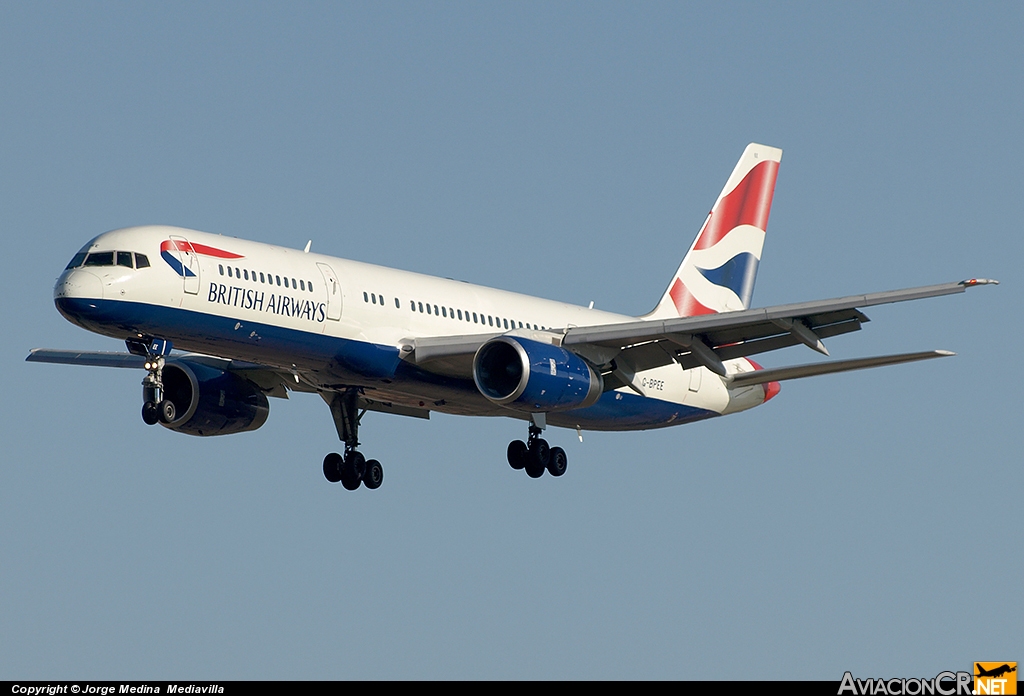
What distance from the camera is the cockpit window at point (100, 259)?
113 ft

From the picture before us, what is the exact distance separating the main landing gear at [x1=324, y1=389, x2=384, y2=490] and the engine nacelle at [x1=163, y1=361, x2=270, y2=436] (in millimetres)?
2137

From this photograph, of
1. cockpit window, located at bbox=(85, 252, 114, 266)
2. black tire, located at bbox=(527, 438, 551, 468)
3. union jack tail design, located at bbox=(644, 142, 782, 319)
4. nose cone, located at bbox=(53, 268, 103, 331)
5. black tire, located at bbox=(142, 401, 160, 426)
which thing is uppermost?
union jack tail design, located at bbox=(644, 142, 782, 319)

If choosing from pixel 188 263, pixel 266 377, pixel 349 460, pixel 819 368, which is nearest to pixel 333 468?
pixel 349 460

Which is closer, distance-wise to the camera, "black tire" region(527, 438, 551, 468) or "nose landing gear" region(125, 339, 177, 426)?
"nose landing gear" region(125, 339, 177, 426)

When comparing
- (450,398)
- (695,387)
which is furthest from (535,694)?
(695,387)

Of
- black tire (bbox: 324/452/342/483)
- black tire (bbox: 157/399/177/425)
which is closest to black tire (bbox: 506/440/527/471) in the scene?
black tire (bbox: 324/452/342/483)

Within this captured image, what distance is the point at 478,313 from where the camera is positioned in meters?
40.2

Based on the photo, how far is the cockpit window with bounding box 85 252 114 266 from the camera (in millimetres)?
34375

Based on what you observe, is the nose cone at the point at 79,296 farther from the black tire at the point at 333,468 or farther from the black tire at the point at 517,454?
the black tire at the point at 517,454

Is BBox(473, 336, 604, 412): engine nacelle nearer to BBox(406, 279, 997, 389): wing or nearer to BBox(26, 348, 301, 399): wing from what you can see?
BBox(406, 279, 997, 389): wing

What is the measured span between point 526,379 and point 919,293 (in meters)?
8.74

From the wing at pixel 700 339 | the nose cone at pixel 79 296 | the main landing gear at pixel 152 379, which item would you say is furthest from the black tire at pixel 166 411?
the wing at pixel 700 339

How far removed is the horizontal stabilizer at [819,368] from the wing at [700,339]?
3cm

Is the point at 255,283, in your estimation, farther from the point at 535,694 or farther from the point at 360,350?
the point at 535,694
